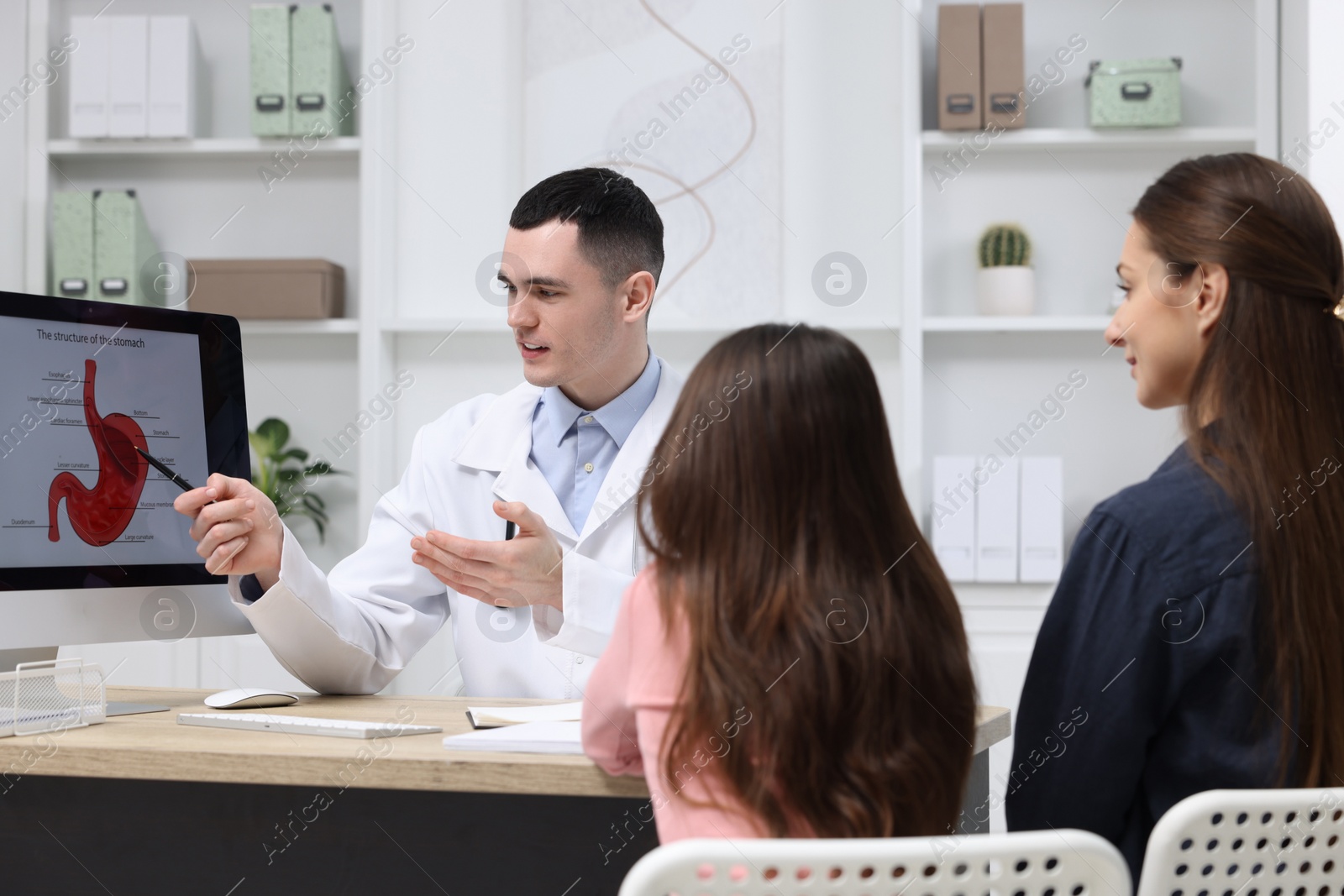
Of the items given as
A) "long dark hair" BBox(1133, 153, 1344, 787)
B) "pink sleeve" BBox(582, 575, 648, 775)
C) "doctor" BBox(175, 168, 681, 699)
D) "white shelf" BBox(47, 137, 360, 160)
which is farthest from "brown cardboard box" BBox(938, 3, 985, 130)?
"pink sleeve" BBox(582, 575, 648, 775)

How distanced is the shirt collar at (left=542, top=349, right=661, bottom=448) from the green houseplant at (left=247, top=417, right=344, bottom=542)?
1.48 meters

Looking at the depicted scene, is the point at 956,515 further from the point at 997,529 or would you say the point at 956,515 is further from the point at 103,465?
the point at 103,465

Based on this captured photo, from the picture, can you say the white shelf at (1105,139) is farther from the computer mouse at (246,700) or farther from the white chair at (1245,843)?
the white chair at (1245,843)

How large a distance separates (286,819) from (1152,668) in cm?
87

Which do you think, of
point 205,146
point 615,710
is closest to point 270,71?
point 205,146

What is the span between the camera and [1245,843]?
2.62 feet

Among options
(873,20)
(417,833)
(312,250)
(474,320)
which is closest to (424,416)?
(474,320)

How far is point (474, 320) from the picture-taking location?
3.15 meters

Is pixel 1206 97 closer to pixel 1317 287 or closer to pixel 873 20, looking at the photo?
pixel 873 20

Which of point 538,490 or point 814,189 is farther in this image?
point 814,189

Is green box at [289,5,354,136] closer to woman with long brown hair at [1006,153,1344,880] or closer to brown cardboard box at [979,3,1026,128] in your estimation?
brown cardboard box at [979,3,1026,128]

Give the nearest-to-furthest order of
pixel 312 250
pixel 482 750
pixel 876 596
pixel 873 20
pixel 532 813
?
pixel 876 596 < pixel 482 750 < pixel 532 813 < pixel 873 20 < pixel 312 250

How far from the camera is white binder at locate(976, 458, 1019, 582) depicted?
2912 millimetres

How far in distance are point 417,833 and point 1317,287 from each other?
3.41ft
